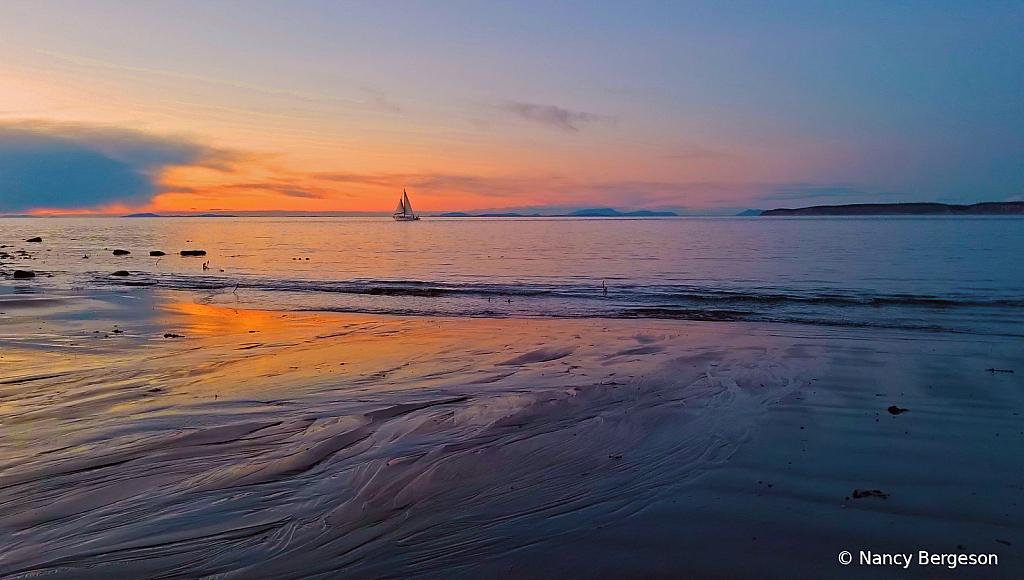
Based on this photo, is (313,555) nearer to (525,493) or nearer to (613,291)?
(525,493)

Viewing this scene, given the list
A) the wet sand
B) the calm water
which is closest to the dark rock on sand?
the wet sand

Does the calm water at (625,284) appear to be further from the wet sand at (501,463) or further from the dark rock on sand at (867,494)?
the dark rock on sand at (867,494)

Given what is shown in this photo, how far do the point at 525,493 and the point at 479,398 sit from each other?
3.12 m

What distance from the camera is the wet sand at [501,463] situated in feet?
14.1

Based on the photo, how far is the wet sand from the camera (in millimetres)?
4293

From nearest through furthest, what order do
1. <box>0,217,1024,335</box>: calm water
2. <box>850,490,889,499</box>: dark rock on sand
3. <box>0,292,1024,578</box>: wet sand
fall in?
<box>0,292,1024,578</box>: wet sand < <box>850,490,889,499</box>: dark rock on sand < <box>0,217,1024,335</box>: calm water

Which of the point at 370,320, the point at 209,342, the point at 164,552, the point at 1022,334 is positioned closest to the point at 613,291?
the point at 370,320

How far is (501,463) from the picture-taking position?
Result: 19.7 ft

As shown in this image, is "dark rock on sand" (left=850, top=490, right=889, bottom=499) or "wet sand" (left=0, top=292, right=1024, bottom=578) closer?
"wet sand" (left=0, top=292, right=1024, bottom=578)

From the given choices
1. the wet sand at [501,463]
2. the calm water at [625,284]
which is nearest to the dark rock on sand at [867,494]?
the wet sand at [501,463]

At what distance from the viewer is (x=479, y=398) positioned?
837cm

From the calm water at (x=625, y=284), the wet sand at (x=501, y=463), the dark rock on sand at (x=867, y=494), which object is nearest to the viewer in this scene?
the wet sand at (x=501, y=463)

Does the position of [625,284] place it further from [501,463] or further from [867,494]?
[867,494]

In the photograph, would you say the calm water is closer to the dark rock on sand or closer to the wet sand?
the wet sand
